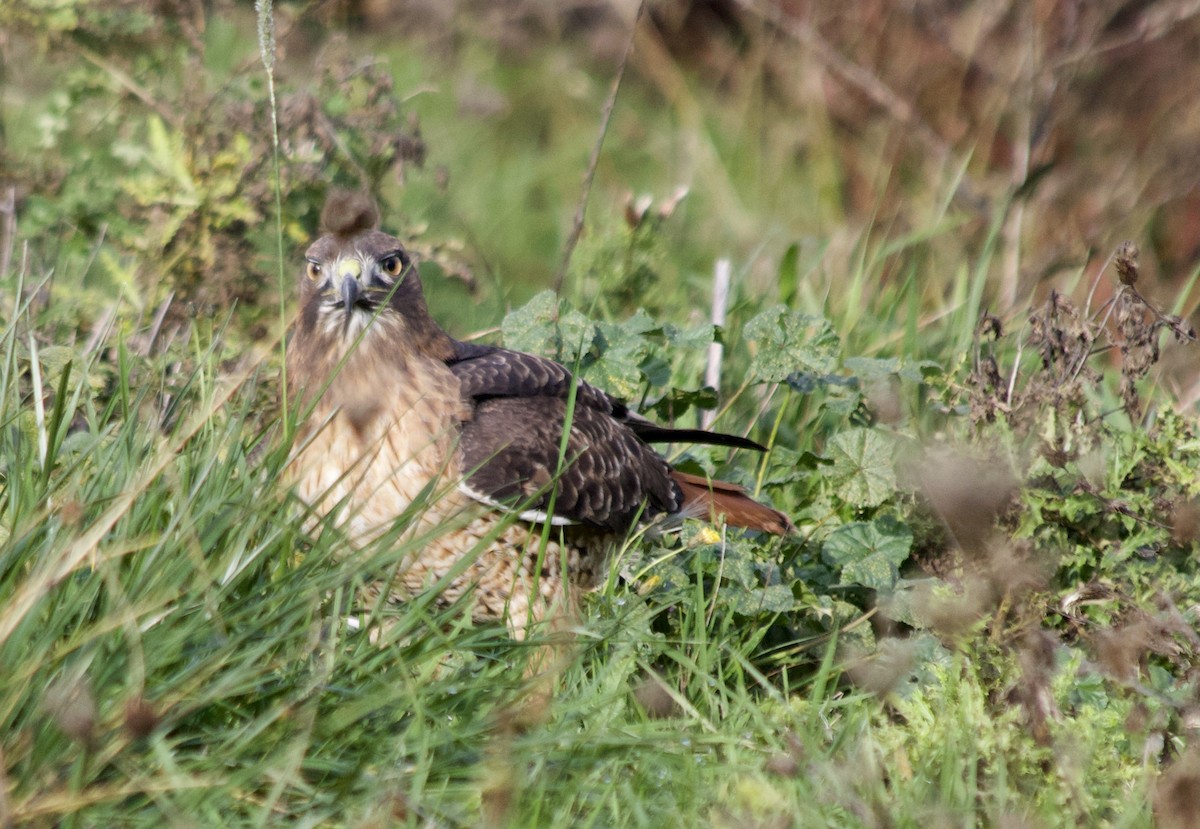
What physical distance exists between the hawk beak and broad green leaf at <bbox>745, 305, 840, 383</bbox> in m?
1.31

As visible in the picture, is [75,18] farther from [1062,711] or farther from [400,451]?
[1062,711]

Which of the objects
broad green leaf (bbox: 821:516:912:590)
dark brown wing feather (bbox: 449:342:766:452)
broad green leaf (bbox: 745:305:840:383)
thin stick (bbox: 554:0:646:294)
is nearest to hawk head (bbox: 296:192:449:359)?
dark brown wing feather (bbox: 449:342:766:452)

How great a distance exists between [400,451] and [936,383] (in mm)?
1672

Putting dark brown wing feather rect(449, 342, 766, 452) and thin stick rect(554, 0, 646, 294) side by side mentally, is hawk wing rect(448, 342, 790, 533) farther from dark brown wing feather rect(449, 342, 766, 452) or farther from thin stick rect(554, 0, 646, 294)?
thin stick rect(554, 0, 646, 294)

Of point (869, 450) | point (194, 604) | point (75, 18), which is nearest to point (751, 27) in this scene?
point (75, 18)

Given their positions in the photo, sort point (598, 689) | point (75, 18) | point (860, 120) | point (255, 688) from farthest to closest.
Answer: point (860, 120)
point (75, 18)
point (598, 689)
point (255, 688)

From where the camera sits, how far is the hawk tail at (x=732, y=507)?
459 centimetres

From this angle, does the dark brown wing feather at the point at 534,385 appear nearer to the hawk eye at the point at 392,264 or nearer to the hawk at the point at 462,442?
the hawk at the point at 462,442

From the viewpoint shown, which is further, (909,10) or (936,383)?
(909,10)

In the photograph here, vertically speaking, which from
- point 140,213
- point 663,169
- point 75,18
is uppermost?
point 75,18

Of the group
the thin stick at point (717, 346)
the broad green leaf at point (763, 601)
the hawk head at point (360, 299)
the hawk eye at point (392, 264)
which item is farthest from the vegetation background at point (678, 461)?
the hawk eye at point (392, 264)

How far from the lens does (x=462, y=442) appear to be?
4230mm

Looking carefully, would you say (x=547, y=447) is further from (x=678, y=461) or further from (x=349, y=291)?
(x=678, y=461)

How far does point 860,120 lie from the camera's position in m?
9.32
